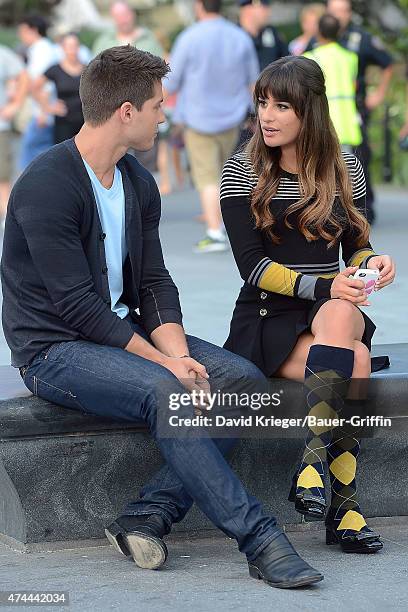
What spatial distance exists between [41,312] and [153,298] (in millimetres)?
454

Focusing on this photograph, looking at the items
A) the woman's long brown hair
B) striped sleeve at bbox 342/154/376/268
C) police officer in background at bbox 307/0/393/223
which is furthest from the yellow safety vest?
the woman's long brown hair

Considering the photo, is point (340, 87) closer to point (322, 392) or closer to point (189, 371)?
point (322, 392)

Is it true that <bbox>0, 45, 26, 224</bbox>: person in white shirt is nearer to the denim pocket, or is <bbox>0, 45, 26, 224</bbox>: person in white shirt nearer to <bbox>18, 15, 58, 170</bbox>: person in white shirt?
<bbox>18, 15, 58, 170</bbox>: person in white shirt

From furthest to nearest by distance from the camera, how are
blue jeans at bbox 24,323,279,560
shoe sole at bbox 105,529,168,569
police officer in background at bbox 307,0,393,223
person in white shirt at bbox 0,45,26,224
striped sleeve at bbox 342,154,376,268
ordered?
1. person in white shirt at bbox 0,45,26,224
2. police officer in background at bbox 307,0,393,223
3. striped sleeve at bbox 342,154,376,268
4. shoe sole at bbox 105,529,168,569
5. blue jeans at bbox 24,323,279,560

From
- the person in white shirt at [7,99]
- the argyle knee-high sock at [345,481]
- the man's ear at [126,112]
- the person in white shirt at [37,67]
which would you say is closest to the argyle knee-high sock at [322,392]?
the argyle knee-high sock at [345,481]

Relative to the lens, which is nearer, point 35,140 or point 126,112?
point 126,112

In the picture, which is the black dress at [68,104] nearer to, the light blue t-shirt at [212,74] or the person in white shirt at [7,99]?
the person in white shirt at [7,99]

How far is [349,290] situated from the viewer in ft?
14.5

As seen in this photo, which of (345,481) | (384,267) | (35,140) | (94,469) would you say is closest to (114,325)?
(94,469)

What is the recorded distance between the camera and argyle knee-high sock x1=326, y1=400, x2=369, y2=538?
4.35 m

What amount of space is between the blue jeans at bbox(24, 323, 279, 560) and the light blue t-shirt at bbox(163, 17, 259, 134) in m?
6.35

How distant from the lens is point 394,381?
4.55 meters

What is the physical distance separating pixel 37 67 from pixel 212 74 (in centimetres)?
302

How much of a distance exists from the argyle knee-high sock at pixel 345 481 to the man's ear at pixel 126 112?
115cm
